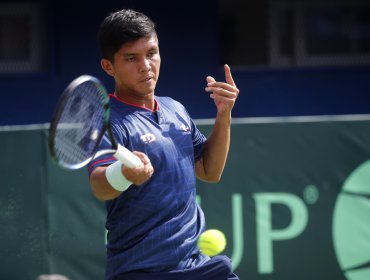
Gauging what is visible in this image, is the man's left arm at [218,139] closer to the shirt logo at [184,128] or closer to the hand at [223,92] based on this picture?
the hand at [223,92]

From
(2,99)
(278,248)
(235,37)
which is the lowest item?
(278,248)

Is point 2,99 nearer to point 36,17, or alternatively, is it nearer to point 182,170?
point 36,17

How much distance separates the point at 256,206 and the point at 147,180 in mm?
3076

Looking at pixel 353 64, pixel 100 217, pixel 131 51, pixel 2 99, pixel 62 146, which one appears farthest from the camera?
pixel 353 64

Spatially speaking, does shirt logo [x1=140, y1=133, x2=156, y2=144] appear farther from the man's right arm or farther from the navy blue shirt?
the man's right arm

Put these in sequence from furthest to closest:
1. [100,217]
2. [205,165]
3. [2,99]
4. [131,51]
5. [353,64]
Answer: [353,64] → [2,99] → [100,217] → [205,165] → [131,51]

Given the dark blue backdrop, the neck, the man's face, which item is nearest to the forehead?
the man's face

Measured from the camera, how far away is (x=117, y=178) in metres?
3.27

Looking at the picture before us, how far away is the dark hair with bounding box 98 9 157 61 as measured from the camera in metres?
3.56

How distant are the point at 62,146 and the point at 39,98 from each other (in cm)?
578

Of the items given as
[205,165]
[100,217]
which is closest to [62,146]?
[205,165]

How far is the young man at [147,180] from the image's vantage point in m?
3.51

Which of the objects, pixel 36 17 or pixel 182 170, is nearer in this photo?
pixel 182 170

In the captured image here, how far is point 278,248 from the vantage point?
645cm
